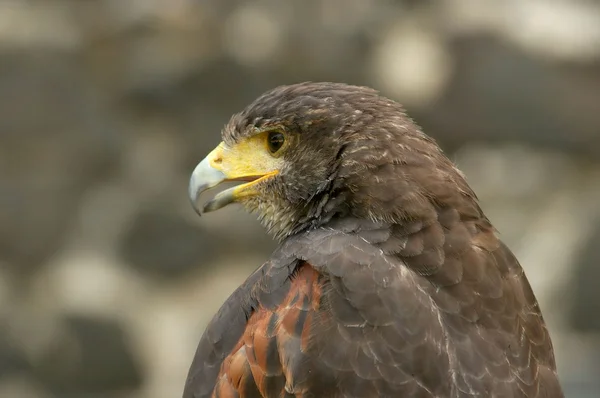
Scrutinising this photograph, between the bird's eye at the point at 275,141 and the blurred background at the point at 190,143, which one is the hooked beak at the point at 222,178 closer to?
the bird's eye at the point at 275,141

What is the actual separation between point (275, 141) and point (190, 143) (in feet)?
3.81

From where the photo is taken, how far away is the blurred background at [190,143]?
121 inches

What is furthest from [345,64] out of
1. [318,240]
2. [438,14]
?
[318,240]

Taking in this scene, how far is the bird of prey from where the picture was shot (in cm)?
164

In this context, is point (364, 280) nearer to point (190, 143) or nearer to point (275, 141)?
point (275, 141)

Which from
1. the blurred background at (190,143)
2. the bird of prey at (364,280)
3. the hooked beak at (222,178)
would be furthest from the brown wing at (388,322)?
the blurred background at (190,143)

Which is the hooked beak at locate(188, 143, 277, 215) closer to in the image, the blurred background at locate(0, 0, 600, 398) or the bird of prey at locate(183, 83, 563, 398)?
the bird of prey at locate(183, 83, 563, 398)

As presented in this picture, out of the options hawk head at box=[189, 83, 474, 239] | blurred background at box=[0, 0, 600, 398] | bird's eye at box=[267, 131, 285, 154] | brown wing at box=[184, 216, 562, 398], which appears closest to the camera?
brown wing at box=[184, 216, 562, 398]

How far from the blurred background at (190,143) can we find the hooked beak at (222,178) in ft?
3.37

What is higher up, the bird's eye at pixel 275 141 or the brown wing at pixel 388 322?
the bird's eye at pixel 275 141

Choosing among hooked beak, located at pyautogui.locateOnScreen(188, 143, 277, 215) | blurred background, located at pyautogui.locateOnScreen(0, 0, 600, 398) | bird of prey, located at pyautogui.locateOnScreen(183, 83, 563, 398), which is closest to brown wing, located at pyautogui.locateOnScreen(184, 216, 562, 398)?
bird of prey, located at pyautogui.locateOnScreen(183, 83, 563, 398)

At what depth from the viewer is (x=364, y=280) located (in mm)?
1672

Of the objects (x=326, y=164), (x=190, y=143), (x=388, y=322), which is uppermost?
(x=326, y=164)

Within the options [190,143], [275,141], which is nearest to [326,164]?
[275,141]
